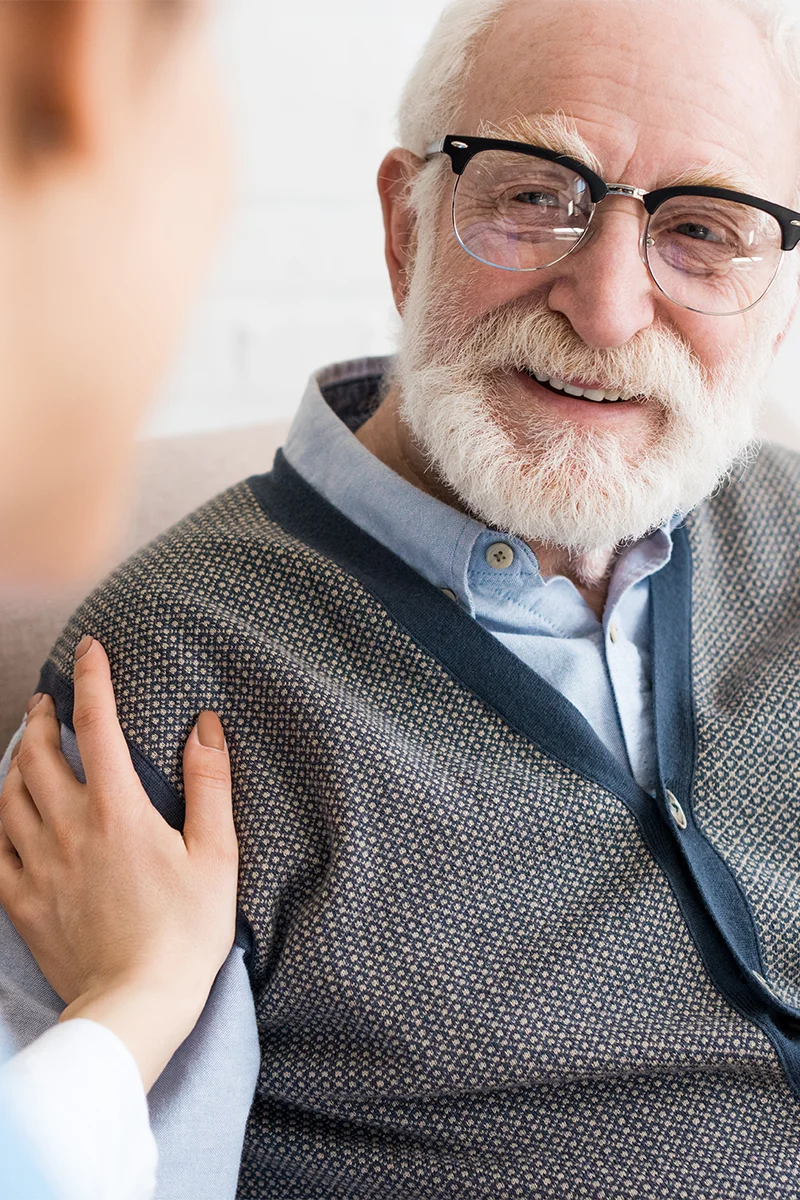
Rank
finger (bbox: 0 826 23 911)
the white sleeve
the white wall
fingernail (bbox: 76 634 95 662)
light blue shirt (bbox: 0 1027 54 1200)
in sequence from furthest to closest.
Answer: the white wall < fingernail (bbox: 76 634 95 662) < finger (bbox: 0 826 23 911) < the white sleeve < light blue shirt (bbox: 0 1027 54 1200)

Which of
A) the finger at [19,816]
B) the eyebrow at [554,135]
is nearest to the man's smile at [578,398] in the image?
the eyebrow at [554,135]

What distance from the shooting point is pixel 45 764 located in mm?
1021

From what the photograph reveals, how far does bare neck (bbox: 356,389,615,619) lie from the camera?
132 centimetres

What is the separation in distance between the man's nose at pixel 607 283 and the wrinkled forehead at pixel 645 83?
5 centimetres

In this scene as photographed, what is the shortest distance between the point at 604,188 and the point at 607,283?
0.10m

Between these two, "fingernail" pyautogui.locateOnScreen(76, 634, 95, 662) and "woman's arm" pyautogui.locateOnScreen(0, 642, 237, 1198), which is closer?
"woman's arm" pyautogui.locateOnScreen(0, 642, 237, 1198)

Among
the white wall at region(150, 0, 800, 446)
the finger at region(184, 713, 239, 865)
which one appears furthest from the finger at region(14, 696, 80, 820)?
the white wall at region(150, 0, 800, 446)

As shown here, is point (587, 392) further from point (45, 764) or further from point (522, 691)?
point (45, 764)

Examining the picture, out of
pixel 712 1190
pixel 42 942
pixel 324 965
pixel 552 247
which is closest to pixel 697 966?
pixel 712 1190

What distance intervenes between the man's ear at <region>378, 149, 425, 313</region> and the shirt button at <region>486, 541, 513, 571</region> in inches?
13.6

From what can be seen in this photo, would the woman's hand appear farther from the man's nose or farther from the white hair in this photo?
the white hair

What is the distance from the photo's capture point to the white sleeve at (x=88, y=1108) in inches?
27.7

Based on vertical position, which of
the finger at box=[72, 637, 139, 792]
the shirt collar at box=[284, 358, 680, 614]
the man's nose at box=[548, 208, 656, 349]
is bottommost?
the finger at box=[72, 637, 139, 792]

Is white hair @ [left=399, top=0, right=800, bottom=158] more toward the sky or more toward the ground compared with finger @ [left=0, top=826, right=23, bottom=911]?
more toward the sky
